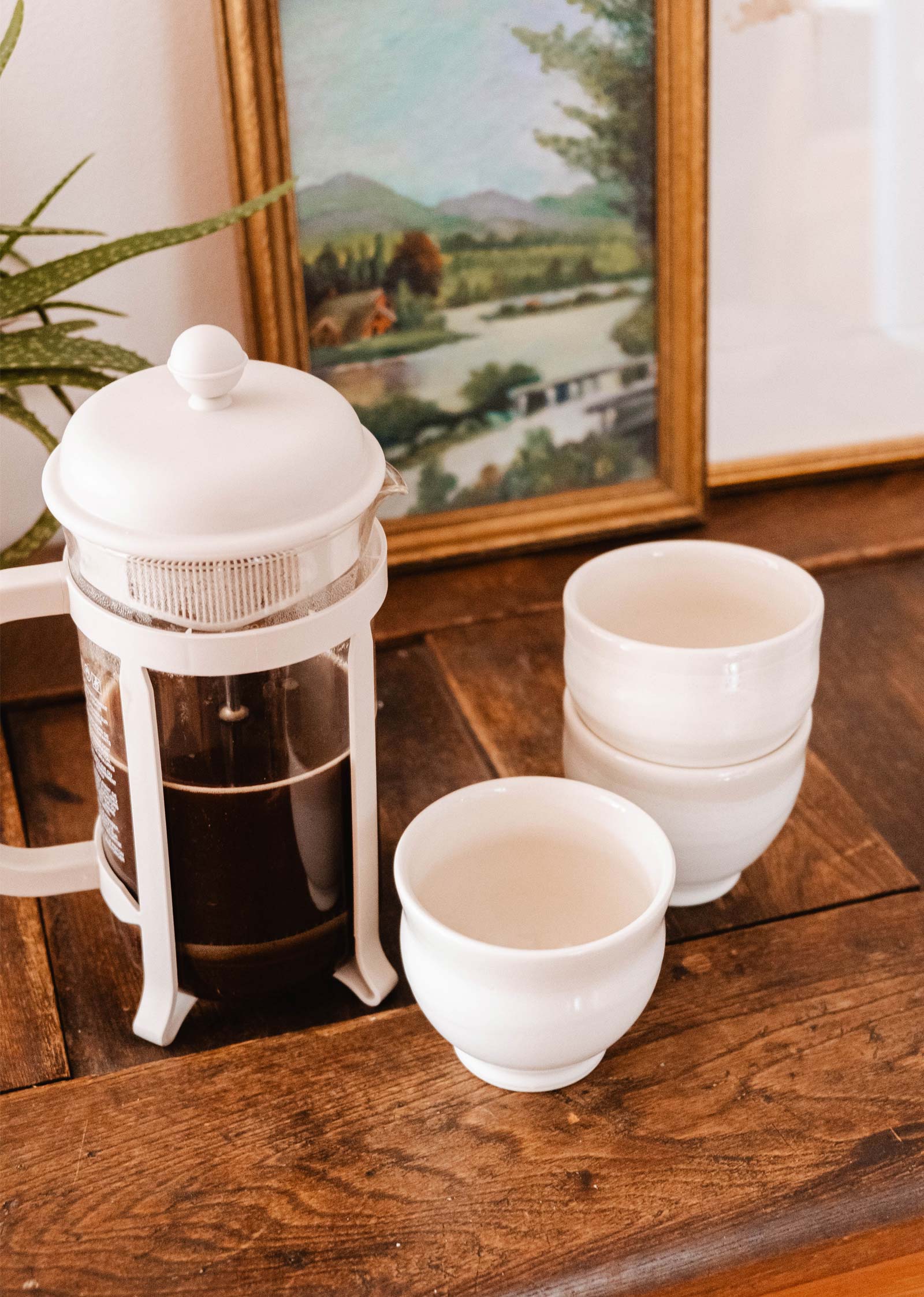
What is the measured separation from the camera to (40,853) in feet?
1.75

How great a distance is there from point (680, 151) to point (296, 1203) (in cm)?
67

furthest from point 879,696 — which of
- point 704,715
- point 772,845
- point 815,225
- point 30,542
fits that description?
point 30,542

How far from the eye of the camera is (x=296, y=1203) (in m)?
0.45

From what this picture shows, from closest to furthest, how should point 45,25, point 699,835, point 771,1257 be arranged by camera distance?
point 771,1257, point 699,835, point 45,25

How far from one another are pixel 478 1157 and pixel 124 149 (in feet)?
2.07

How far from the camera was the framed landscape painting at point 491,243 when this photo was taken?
770 millimetres

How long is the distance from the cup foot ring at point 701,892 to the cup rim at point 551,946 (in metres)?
0.06

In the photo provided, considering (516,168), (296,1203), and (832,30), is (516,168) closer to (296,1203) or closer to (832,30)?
(832,30)

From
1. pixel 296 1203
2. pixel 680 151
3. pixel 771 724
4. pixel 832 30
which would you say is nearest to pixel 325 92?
pixel 680 151

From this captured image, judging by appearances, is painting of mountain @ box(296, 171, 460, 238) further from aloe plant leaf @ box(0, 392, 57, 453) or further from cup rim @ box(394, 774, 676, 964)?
cup rim @ box(394, 774, 676, 964)

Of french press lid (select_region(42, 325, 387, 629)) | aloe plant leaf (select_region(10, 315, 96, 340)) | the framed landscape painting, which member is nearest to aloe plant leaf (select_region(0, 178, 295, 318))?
aloe plant leaf (select_region(10, 315, 96, 340))

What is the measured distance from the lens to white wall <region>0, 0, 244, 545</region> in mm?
764

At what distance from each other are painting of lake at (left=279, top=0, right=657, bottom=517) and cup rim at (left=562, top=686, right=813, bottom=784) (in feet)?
1.18

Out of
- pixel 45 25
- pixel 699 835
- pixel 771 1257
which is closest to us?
pixel 771 1257
